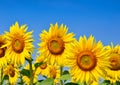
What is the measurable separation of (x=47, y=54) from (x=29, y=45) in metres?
0.49

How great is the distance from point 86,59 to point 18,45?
95.8 inches

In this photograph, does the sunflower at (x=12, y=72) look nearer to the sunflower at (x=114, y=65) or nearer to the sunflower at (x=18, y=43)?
the sunflower at (x=18, y=43)

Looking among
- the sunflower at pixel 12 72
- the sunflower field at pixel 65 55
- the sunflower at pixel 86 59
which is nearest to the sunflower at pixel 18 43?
the sunflower field at pixel 65 55

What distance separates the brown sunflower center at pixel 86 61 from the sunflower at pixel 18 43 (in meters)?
1.91

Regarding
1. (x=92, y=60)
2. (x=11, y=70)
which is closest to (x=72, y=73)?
(x=92, y=60)

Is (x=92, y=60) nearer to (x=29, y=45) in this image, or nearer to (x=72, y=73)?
(x=72, y=73)

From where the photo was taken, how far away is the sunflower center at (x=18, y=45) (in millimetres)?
10820

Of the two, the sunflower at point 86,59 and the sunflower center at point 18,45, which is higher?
the sunflower center at point 18,45

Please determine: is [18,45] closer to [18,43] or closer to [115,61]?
[18,43]

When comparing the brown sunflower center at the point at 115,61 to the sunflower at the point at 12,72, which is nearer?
the brown sunflower center at the point at 115,61

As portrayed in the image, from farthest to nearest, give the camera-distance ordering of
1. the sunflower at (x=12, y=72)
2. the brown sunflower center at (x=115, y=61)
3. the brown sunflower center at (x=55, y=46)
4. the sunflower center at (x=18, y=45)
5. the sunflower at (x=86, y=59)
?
the sunflower at (x=12, y=72), the sunflower center at (x=18, y=45), the brown sunflower center at (x=55, y=46), the brown sunflower center at (x=115, y=61), the sunflower at (x=86, y=59)

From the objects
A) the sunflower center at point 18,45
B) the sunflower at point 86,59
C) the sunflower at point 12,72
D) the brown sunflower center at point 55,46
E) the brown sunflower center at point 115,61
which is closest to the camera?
the sunflower at point 86,59

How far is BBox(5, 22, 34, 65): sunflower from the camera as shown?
1062cm

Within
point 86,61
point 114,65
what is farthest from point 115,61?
point 86,61
